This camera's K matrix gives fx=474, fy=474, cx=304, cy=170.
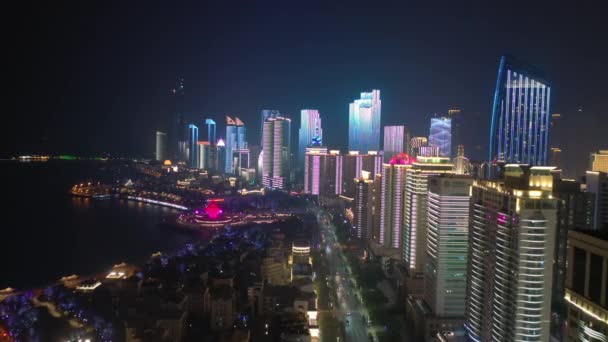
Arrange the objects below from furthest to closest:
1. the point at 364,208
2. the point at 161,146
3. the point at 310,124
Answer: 1. the point at 161,146
2. the point at 310,124
3. the point at 364,208

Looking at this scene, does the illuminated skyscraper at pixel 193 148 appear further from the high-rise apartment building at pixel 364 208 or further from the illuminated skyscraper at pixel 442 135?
the high-rise apartment building at pixel 364 208

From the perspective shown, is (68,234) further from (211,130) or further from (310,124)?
(211,130)

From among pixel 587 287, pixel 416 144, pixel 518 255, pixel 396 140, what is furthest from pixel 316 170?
pixel 587 287

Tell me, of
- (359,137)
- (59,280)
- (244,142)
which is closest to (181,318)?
(59,280)

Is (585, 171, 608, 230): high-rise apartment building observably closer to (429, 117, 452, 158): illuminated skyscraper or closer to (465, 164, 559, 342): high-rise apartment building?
(465, 164, 559, 342): high-rise apartment building

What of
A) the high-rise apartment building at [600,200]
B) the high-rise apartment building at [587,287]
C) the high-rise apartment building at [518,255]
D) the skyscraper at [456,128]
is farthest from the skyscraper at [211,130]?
the high-rise apartment building at [587,287]
